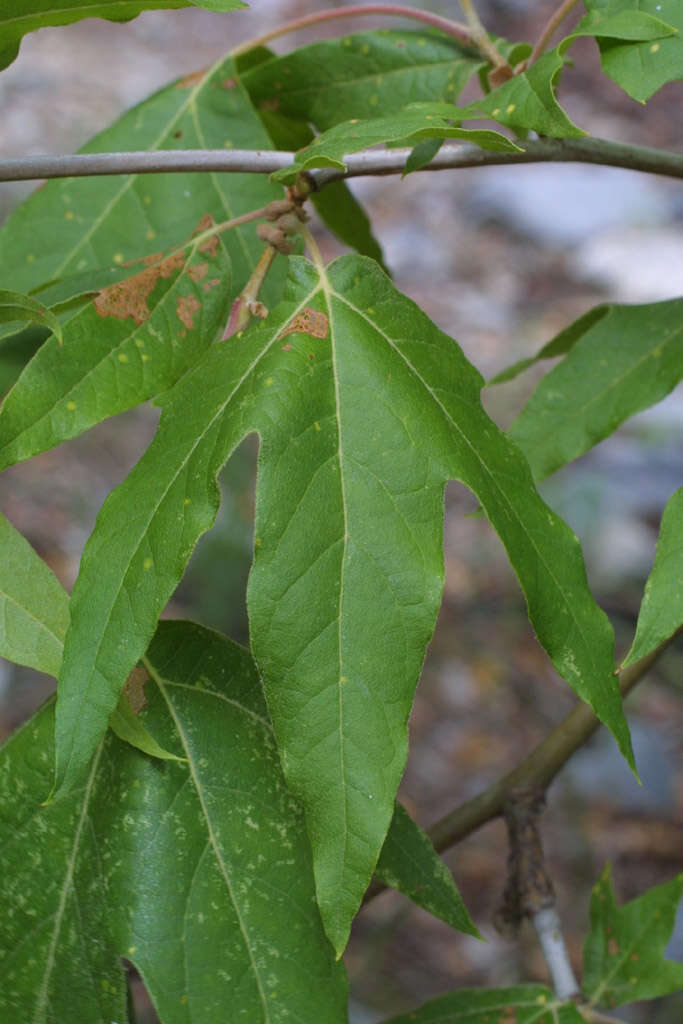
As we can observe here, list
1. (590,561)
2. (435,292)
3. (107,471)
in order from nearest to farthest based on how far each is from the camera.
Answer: (590,561), (107,471), (435,292)

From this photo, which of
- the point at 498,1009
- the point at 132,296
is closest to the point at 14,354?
the point at 132,296

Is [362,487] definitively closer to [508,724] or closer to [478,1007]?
[478,1007]

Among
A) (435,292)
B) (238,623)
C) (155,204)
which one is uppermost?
(435,292)

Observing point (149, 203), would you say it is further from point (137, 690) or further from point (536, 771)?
point (536, 771)

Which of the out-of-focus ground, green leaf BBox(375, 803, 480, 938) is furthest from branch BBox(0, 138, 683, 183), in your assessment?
the out-of-focus ground

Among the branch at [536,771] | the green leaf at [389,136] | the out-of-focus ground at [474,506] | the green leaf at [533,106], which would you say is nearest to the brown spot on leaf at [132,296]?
the green leaf at [389,136]

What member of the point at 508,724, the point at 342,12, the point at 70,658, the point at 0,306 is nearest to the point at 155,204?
the point at 342,12

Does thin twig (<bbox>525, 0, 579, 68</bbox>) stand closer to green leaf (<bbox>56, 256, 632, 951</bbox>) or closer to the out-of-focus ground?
green leaf (<bbox>56, 256, 632, 951</bbox>)

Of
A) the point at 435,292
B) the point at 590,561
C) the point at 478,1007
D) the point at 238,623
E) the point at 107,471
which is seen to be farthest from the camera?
the point at 435,292
